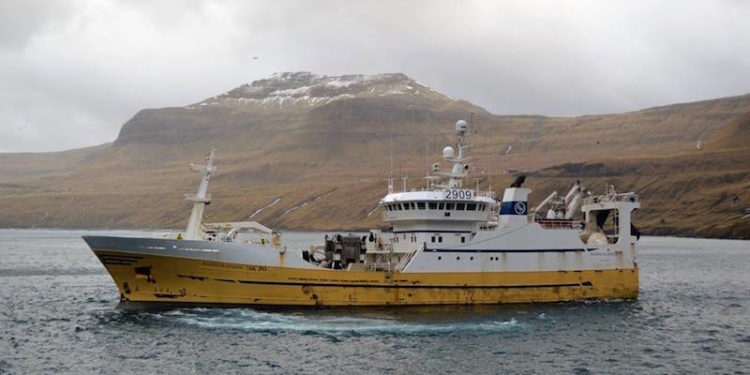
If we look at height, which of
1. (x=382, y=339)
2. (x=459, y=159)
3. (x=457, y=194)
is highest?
(x=459, y=159)

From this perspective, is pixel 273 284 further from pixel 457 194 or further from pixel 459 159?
pixel 459 159

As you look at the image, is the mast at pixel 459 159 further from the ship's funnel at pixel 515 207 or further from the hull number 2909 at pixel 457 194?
the ship's funnel at pixel 515 207

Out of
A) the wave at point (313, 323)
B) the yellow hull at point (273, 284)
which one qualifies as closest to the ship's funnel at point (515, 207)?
the yellow hull at point (273, 284)

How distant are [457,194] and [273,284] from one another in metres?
9.03

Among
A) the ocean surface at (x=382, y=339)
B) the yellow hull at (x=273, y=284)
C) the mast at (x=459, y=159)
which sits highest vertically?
the mast at (x=459, y=159)

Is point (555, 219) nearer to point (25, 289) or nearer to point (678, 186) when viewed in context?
point (25, 289)

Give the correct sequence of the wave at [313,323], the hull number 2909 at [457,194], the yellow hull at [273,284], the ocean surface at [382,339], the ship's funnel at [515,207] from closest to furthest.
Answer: the ocean surface at [382,339] → the wave at [313,323] → the yellow hull at [273,284] → the hull number 2909 at [457,194] → the ship's funnel at [515,207]

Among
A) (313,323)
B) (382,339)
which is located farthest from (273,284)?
(382,339)

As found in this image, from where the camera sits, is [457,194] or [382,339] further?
[457,194]

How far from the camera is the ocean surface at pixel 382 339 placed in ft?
81.5

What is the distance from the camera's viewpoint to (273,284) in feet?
105

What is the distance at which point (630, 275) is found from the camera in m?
37.8

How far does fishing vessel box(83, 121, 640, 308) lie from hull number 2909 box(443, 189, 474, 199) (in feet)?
0.22

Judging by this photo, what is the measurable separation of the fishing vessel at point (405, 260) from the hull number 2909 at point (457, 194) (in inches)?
2.7
